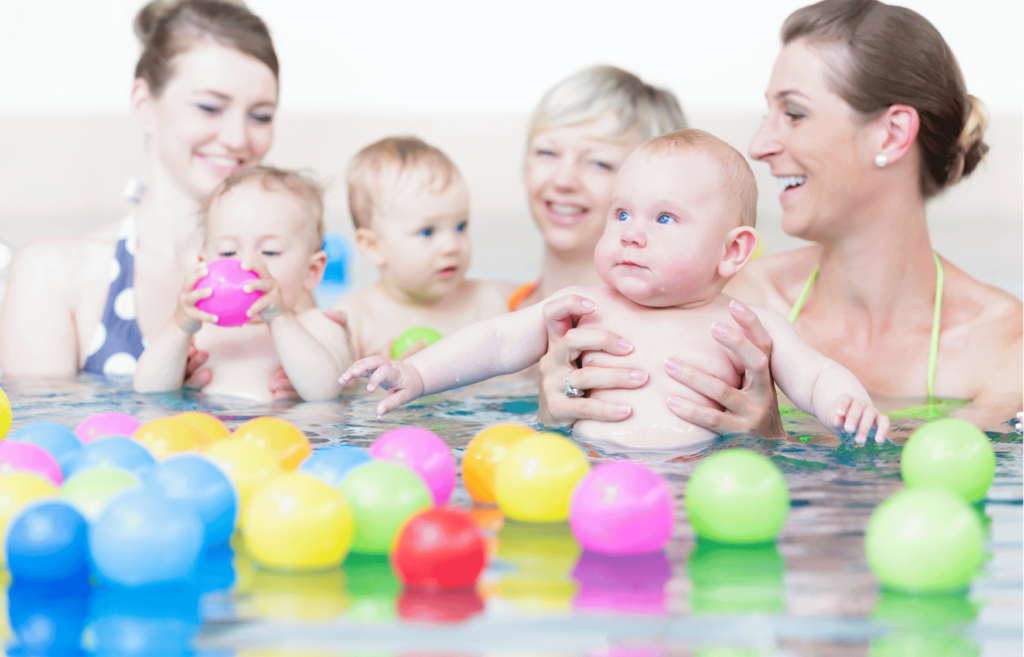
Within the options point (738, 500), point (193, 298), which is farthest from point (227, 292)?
point (738, 500)

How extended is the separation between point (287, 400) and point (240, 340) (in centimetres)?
29

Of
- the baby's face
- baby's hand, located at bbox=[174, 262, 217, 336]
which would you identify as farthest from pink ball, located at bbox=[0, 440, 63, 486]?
the baby's face

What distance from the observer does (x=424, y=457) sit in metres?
1.83

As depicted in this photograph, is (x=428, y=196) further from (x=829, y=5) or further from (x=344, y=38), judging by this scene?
(x=344, y=38)

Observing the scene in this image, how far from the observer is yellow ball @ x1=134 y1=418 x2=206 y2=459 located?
6.51ft

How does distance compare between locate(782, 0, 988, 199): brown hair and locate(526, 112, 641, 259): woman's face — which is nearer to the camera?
locate(782, 0, 988, 199): brown hair

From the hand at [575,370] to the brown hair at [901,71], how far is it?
1.02 meters

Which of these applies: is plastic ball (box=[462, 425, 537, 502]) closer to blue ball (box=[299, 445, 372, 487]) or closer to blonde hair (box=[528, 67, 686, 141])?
blue ball (box=[299, 445, 372, 487])

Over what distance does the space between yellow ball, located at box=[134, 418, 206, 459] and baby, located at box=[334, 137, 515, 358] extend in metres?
1.28

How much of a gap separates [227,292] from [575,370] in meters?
0.93

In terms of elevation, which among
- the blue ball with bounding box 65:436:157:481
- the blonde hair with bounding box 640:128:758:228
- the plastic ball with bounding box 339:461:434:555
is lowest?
the blue ball with bounding box 65:436:157:481

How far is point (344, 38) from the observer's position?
996 cm

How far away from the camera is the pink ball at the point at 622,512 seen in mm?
1529

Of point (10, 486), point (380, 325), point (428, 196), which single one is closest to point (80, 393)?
point (380, 325)
